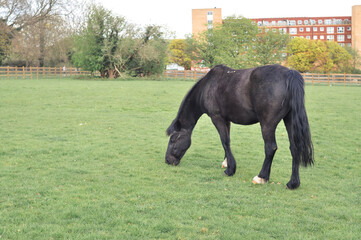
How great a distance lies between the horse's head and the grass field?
0.22 m

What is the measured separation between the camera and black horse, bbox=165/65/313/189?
5.30m

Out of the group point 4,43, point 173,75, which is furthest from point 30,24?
point 173,75

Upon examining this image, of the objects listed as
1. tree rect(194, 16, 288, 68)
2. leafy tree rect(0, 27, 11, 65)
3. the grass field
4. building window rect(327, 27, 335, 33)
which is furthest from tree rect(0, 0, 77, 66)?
building window rect(327, 27, 335, 33)

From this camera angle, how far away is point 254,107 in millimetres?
5664

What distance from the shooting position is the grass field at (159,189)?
3.94m

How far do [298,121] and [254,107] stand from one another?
29.3 inches

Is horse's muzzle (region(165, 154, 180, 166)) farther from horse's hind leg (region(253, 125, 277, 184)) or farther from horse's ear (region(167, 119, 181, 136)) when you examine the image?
horse's hind leg (region(253, 125, 277, 184))

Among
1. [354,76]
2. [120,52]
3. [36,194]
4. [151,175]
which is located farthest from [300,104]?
[354,76]

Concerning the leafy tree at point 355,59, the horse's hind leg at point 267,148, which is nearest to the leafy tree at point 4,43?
the horse's hind leg at point 267,148

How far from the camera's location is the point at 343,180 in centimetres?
595

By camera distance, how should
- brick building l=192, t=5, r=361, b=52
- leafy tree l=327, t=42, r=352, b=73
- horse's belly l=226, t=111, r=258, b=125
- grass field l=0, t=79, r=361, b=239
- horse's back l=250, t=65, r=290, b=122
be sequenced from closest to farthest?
grass field l=0, t=79, r=361, b=239 < horse's back l=250, t=65, r=290, b=122 < horse's belly l=226, t=111, r=258, b=125 < leafy tree l=327, t=42, r=352, b=73 < brick building l=192, t=5, r=361, b=52

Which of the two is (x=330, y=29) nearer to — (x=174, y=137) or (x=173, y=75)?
(x=173, y=75)

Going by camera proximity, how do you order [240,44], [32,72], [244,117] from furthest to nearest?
[240,44] < [32,72] < [244,117]

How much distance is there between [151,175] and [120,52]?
36.7m
